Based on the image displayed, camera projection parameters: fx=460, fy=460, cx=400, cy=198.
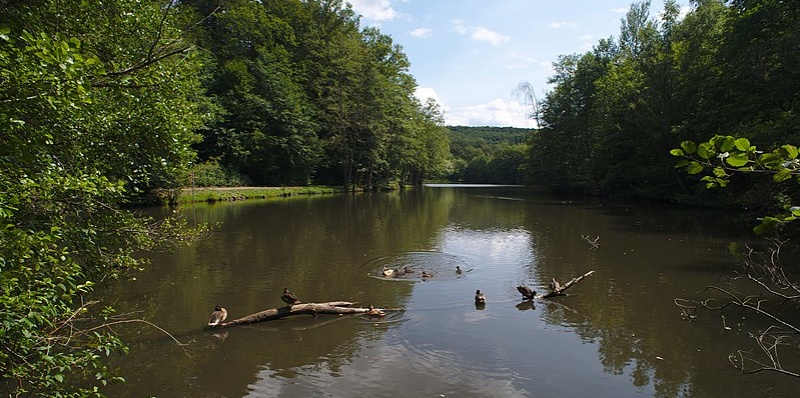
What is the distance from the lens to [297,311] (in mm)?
8953

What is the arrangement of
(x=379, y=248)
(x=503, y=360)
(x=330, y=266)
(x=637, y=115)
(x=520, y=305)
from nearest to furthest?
(x=503, y=360), (x=520, y=305), (x=330, y=266), (x=379, y=248), (x=637, y=115)

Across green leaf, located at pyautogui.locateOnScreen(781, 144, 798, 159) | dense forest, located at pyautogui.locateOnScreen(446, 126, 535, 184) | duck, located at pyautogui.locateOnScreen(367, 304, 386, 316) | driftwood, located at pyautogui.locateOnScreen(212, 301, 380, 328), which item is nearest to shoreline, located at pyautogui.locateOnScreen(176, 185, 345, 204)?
→ driftwood, located at pyautogui.locateOnScreen(212, 301, 380, 328)

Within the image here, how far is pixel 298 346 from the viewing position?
782 cm

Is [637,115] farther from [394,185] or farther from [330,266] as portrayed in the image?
[394,185]

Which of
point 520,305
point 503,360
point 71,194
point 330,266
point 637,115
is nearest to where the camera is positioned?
point 71,194

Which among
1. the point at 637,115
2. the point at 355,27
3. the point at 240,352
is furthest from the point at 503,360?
the point at 355,27

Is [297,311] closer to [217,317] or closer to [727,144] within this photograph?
[217,317]

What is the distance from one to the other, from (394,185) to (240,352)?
6238 cm

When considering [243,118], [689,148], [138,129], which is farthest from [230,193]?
[689,148]

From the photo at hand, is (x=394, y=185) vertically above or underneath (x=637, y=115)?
underneath

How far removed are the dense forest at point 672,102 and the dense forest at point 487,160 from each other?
90.8 ft

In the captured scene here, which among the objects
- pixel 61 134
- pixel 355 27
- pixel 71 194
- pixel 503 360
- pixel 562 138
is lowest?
pixel 503 360

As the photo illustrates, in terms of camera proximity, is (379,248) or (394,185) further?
(394,185)

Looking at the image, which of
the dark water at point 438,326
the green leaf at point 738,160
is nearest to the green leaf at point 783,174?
the green leaf at point 738,160
